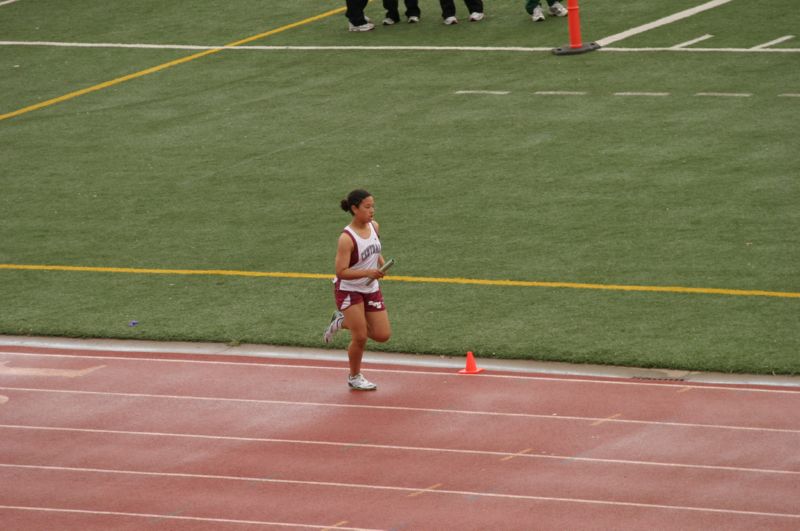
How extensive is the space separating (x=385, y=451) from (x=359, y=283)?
172 cm

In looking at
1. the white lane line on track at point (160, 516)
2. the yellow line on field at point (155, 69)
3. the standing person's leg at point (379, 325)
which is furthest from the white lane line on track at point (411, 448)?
the yellow line on field at point (155, 69)

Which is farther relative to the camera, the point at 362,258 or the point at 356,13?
the point at 356,13

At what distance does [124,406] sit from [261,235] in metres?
5.12

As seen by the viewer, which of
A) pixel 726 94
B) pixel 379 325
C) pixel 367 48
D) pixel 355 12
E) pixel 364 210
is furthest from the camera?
pixel 355 12

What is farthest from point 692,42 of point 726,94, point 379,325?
point 379,325

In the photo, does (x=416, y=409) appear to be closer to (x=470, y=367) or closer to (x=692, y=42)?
(x=470, y=367)

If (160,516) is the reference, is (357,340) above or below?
above

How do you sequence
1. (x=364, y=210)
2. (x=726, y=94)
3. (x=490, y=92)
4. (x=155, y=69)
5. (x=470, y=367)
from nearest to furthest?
(x=364, y=210) → (x=470, y=367) → (x=726, y=94) → (x=490, y=92) → (x=155, y=69)

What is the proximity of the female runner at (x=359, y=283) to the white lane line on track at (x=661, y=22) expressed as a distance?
1322 cm

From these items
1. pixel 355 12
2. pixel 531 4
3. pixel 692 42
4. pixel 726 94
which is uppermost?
pixel 355 12

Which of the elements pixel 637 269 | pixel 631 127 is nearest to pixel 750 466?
pixel 637 269

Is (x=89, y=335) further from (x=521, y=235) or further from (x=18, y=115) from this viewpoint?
(x=18, y=115)

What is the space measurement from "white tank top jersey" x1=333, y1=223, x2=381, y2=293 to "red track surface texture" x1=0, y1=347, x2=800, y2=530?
0.95 meters

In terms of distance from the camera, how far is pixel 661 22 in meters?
25.6
